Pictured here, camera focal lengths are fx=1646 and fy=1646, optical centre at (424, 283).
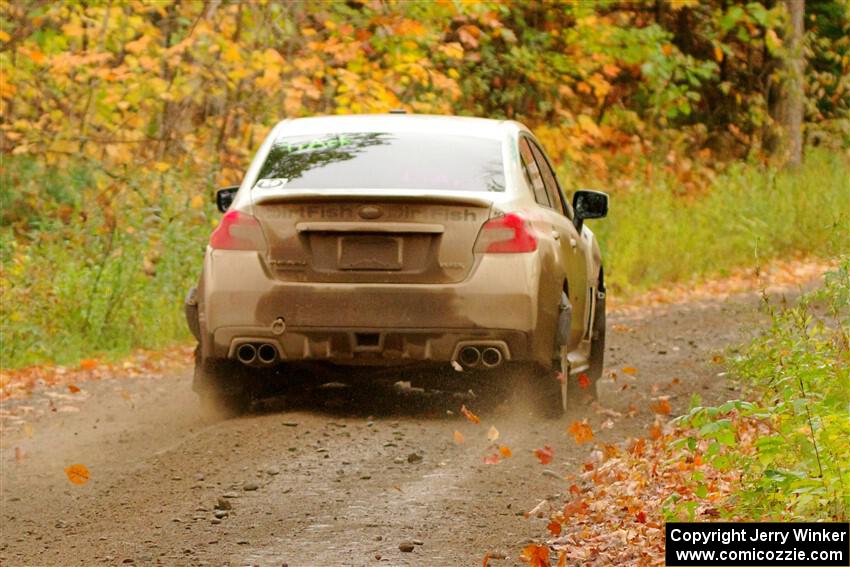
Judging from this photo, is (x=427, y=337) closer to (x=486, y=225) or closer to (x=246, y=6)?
(x=486, y=225)

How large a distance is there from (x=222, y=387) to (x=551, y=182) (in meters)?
2.70

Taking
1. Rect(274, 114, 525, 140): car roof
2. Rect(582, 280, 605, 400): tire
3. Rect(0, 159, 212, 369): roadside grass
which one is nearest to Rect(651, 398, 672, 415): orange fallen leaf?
Rect(582, 280, 605, 400): tire

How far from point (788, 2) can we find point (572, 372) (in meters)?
18.8

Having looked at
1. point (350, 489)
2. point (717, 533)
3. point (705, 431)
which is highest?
point (705, 431)

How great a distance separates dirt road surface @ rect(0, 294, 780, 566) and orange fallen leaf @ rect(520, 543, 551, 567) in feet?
0.21

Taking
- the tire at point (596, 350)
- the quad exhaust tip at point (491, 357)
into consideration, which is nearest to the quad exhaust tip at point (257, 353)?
the quad exhaust tip at point (491, 357)

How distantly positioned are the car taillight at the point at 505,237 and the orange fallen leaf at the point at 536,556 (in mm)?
2954

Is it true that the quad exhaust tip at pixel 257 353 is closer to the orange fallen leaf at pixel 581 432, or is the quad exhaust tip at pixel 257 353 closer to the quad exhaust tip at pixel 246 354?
the quad exhaust tip at pixel 246 354

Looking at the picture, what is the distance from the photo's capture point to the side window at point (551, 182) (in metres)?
10.7

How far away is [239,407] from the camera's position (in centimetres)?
982

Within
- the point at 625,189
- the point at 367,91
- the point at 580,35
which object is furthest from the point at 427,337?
the point at 580,35

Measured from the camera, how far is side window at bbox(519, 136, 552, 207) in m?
9.91

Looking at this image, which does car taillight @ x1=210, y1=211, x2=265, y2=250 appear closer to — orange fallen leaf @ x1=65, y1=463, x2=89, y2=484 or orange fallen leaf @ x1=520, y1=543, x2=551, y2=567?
orange fallen leaf @ x1=65, y1=463, x2=89, y2=484

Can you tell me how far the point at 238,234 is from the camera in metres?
9.18
